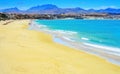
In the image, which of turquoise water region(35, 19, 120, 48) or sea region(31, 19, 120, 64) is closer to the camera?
sea region(31, 19, 120, 64)

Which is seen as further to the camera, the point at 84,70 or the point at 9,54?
the point at 9,54

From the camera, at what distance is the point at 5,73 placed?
1090cm

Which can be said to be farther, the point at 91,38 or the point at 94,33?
the point at 94,33

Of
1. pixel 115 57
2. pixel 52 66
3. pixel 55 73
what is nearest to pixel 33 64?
pixel 52 66

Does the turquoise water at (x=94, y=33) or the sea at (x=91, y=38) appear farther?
the turquoise water at (x=94, y=33)

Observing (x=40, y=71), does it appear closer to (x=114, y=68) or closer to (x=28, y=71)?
(x=28, y=71)

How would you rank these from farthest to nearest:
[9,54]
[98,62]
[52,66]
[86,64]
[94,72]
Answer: [9,54] → [98,62] → [86,64] → [52,66] → [94,72]

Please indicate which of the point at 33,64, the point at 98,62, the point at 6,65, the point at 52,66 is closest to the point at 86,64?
the point at 98,62

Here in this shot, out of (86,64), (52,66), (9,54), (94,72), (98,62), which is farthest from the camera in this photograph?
(9,54)

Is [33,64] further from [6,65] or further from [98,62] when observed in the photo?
[98,62]

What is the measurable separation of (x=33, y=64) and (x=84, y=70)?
2.93 meters

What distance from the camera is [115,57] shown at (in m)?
16.3

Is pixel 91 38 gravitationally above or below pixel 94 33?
above

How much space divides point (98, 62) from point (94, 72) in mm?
2744
